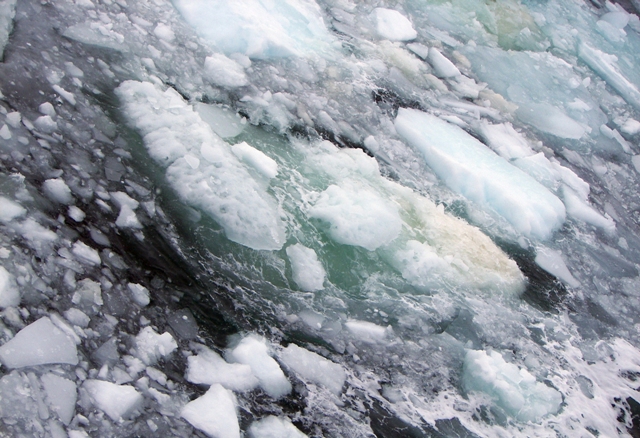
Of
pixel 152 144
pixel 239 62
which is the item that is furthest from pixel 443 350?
pixel 239 62

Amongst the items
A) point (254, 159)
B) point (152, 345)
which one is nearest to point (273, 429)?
point (152, 345)

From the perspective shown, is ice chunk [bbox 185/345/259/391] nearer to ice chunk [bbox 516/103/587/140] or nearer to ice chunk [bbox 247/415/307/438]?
ice chunk [bbox 247/415/307/438]

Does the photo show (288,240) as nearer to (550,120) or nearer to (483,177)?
(483,177)

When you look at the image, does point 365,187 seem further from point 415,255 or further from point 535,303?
point 535,303

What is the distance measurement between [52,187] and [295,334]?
88 cm

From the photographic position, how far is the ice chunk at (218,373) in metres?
1.45

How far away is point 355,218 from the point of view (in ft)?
6.63

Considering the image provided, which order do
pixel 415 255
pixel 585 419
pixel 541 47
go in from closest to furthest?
pixel 585 419 < pixel 415 255 < pixel 541 47

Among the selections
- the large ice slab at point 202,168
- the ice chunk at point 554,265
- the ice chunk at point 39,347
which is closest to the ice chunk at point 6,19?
the large ice slab at point 202,168

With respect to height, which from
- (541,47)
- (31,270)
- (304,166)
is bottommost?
(31,270)

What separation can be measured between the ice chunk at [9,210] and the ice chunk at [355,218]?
97 centimetres

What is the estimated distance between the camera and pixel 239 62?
8.20 ft

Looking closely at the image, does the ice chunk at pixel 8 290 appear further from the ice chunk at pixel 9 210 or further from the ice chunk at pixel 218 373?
the ice chunk at pixel 218 373

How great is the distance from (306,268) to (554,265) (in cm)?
120
